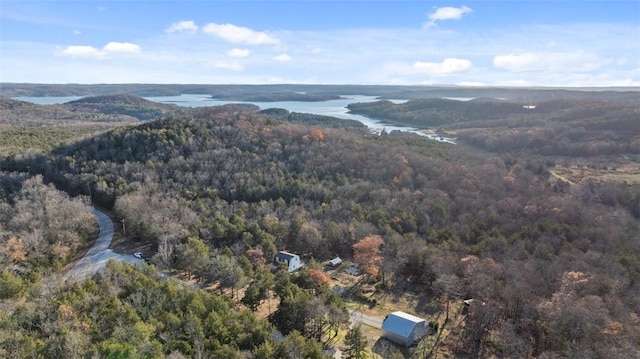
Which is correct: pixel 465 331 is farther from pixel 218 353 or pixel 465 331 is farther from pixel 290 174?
pixel 290 174

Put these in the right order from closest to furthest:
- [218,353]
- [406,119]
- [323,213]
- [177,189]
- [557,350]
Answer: [218,353] → [557,350] → [323,213] → [177,189] → [406,119]

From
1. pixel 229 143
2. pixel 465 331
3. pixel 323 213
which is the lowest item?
pixel 465 331

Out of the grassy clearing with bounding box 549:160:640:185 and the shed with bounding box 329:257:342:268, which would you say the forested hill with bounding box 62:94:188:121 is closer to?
the grassy clearing with bounding box 549:160:640:185

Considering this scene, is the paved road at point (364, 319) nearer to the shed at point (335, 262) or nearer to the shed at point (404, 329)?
the shed at point (404, 329)

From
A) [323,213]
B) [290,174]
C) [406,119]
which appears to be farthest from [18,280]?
[406,119]

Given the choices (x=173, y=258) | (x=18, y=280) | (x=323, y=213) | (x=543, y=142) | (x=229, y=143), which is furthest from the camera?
(x=543, y=142)

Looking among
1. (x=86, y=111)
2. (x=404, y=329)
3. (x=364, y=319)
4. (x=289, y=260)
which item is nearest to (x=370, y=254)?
(x=364, y=319)
